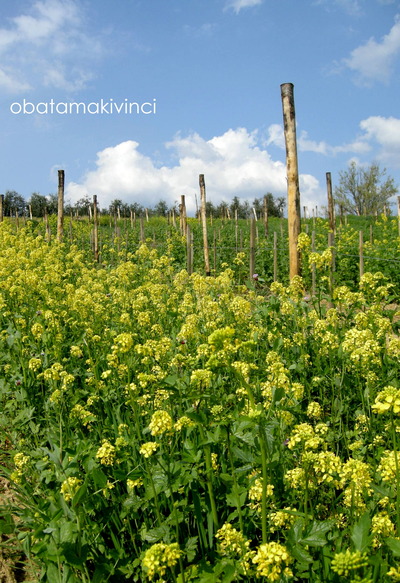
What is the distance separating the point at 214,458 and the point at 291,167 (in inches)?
243

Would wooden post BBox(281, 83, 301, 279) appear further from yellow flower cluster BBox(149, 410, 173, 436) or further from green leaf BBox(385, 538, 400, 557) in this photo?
green leaf BBox(385, 538, 400, 557)

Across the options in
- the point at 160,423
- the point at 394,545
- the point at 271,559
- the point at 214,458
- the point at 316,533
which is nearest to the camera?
the point at 271,559

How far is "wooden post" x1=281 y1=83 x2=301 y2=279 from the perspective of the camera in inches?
306

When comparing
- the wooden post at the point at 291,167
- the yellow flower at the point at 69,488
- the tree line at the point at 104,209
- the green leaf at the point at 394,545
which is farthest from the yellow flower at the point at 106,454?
the tree line at the point at 104,209

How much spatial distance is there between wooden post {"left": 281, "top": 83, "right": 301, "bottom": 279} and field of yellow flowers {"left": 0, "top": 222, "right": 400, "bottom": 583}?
2.70 m

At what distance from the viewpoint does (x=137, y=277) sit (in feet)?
31.3

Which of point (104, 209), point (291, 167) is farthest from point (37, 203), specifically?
point (291, 167)

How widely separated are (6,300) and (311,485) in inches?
226

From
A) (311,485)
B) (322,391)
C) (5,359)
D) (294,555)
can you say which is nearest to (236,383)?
(322,391)

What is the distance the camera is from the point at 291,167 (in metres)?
7.88

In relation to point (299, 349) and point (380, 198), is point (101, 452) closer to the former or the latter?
point (299, 349)

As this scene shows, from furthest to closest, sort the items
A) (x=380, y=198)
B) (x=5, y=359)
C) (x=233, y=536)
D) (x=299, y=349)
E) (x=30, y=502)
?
(x=380, y=198) → (x=5, y=359) → (x=299, y=349) → (x=30, y=502) → (x=233, y=536)

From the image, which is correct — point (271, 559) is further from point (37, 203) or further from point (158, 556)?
point (37, 203)

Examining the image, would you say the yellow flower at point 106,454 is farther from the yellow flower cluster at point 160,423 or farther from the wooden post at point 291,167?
the wooden post at point 291,167
